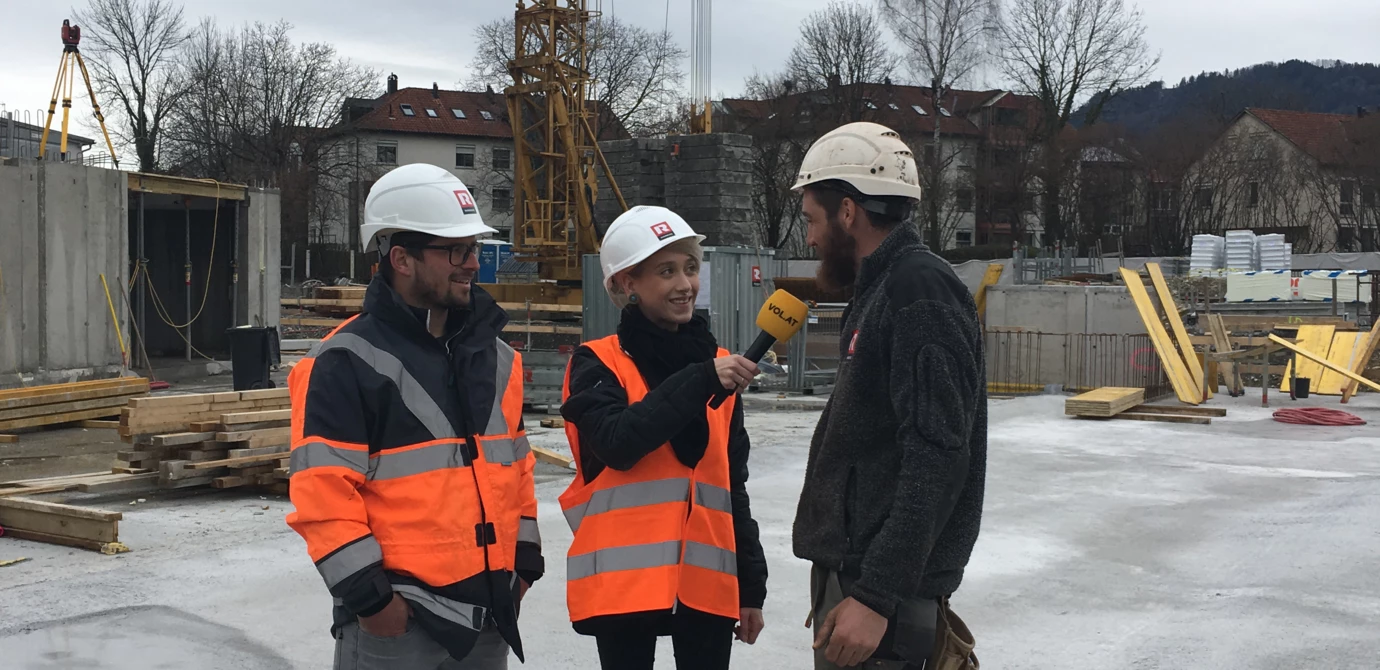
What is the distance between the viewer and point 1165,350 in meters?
15.9

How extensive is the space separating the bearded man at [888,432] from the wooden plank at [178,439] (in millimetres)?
6788

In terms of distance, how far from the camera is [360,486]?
2729mm

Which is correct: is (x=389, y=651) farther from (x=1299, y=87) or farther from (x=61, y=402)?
(x=1299, y=87)

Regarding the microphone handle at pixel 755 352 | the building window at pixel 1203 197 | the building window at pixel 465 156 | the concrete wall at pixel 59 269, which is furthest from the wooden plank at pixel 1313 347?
the building window at pixel 465 156

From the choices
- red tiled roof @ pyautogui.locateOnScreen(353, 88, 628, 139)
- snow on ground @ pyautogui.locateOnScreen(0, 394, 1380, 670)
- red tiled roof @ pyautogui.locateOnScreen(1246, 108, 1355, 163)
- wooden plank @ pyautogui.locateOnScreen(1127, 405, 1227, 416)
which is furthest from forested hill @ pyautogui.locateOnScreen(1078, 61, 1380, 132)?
snow on ground @ pyautogui.locateOnScreen(0, 394, 1380, 670)

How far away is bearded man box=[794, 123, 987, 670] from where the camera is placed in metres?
2.41

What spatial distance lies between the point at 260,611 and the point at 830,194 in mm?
4303

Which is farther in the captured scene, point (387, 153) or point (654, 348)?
point (387, 153)

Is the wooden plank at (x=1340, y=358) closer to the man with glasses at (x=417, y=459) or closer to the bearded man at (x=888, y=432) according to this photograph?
the bearded man at (x=888, y=432)

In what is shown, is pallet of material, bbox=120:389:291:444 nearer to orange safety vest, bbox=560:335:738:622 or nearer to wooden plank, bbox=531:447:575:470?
wooden plank, bbox=531:447:575:470

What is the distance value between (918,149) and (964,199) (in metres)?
4.22

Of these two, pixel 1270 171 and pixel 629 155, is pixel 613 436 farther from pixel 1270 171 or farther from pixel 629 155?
pixel 1270 171

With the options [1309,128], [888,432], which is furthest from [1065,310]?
[1309,128]

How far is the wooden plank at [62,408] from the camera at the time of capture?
12.4 m
